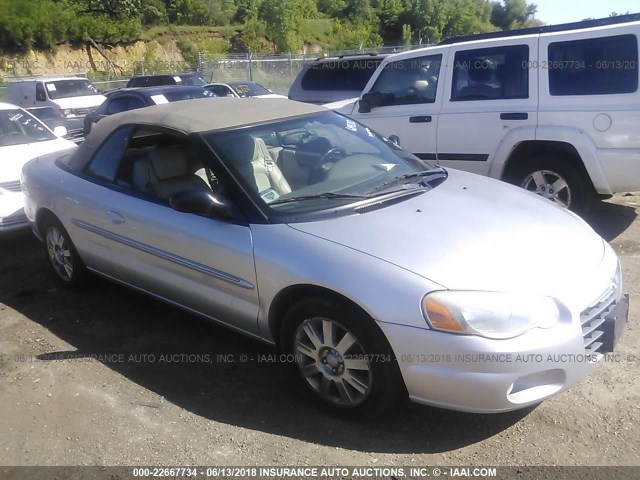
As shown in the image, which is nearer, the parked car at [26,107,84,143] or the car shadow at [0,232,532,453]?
the car shadow at [0,232,532,453]

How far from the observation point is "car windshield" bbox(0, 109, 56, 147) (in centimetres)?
708

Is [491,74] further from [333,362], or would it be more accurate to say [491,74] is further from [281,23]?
[281,23]

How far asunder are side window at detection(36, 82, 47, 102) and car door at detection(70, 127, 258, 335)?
1465cm

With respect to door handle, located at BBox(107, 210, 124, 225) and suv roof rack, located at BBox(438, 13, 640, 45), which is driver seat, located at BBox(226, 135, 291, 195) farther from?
suv roof rack, located at BBox(438, 13, 640, 45)

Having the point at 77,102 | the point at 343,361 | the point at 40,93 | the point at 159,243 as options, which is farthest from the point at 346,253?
the point at 40,93

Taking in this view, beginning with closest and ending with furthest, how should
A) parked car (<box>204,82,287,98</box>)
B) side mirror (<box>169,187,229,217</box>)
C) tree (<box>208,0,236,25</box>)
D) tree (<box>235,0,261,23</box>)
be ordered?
side mirror (<box>169,187,229,217</box>) → parked car (<box>204,82,287,98</box>) → tree (<box>208,0,236,25</box>) → tree (<box>235,0,261,23</box>)

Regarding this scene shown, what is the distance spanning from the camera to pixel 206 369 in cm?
380

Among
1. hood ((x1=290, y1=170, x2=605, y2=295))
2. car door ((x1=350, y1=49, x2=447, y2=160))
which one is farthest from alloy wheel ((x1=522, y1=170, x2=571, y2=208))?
hood ((x1=290, y1=170, x2=605, y2=295))

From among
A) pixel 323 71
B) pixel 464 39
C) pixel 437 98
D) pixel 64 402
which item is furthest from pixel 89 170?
pixel 323 71

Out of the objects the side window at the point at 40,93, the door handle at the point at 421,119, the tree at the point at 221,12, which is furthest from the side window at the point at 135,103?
the tree at the point at 221,12

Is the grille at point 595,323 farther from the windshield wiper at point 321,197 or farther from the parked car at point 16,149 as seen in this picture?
the parked car at point 16,149

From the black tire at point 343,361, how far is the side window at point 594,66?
3818mm

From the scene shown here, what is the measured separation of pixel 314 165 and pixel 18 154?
14.2 feet

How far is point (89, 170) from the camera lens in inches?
181
